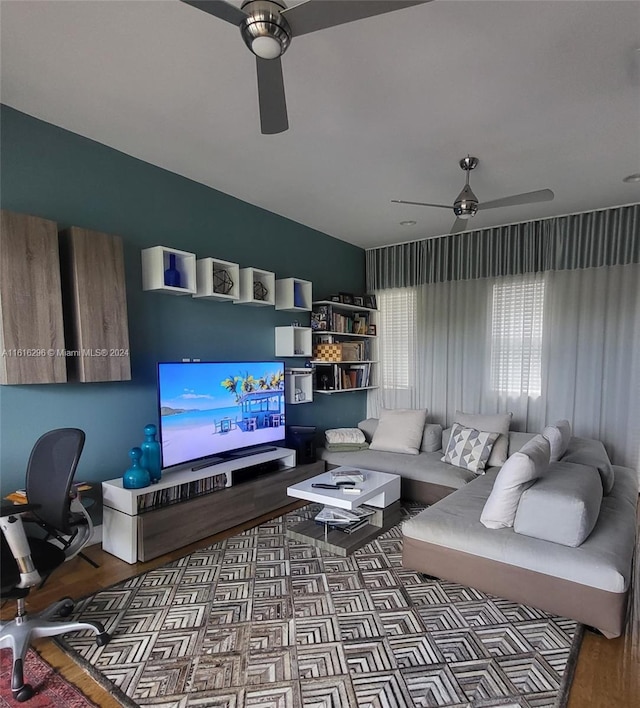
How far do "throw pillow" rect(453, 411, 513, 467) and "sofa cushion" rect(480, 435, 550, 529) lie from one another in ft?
5.10

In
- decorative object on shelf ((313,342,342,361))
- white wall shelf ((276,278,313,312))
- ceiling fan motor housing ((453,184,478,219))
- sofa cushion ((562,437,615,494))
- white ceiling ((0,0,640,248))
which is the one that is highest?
white ceiling ((0,0,640,248))

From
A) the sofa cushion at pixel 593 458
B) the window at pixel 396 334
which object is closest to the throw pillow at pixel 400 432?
the window at pixel 396 334

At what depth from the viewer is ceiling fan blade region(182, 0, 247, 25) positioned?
1.27 m

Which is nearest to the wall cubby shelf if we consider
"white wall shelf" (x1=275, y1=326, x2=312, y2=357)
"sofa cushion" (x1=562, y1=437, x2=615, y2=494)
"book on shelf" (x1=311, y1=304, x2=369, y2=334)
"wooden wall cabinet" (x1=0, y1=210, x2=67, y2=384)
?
"wooden wall cabinet" (x1=0, y1=210, x2=67, y2=384)

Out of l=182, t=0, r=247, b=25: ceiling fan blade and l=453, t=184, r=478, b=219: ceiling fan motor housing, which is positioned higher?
l=182, t=0, r=247, b=25: ceiling fan blade

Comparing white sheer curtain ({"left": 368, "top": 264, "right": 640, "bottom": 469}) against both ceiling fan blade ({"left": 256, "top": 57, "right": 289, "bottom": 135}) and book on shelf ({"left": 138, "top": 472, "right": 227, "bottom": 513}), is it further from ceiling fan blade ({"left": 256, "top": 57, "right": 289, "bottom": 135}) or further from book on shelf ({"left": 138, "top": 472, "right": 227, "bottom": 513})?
ceiling fan blade ({"left": 256, "top": 57, "right": 289, "bottom": 135})

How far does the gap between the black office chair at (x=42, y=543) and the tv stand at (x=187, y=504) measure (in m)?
0.44

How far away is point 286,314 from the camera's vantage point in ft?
14.1

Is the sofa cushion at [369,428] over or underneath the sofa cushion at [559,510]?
underneath

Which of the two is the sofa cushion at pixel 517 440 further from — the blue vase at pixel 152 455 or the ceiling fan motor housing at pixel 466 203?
the blue vase at pixel 152 455

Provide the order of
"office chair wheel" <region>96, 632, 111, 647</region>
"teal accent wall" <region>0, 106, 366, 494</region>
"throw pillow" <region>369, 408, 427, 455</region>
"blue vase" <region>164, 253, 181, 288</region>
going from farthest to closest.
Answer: "throw pillow" <region>369, 408, 427, 455</region>, "blue vase" <region>164, 253, 181, 288</region>, "teal accent wall" <region>0, 106, 366, 494</region>, "office chair wheel" <region>96, 632, 111, 647</region>

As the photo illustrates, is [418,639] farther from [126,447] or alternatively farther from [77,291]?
[77,291]

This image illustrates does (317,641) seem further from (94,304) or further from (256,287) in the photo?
(256,287)

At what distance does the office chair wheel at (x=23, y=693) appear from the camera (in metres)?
1.56
